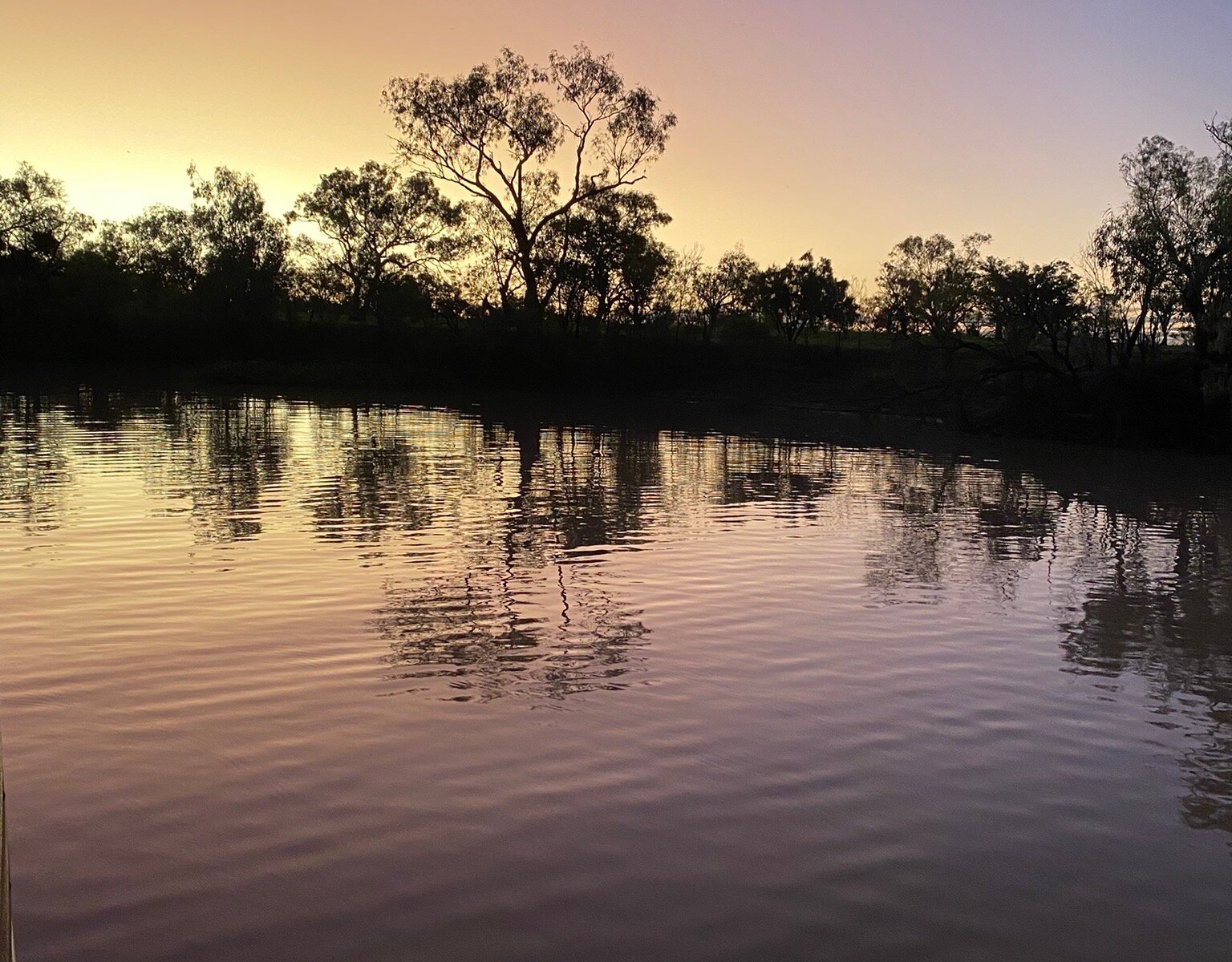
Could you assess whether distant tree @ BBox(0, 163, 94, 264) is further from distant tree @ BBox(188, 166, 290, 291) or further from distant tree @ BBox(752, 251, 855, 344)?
distant tree @ BBox(752, 251, 855, 344)

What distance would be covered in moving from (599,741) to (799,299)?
119m

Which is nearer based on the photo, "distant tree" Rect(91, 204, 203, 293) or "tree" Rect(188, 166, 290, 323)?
"tree" Rect(188, 166, 290, 323)

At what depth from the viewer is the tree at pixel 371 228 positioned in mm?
82438

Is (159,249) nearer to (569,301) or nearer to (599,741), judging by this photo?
(569,301)

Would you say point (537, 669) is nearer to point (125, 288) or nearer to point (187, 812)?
point (187, 812)

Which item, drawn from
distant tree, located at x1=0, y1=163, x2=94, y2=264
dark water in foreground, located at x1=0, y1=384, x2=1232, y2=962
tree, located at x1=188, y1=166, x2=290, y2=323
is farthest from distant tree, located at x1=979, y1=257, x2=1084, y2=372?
distant tree, located at x1=0, y1=163, x2=94, y2=264

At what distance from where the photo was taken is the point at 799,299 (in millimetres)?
123062

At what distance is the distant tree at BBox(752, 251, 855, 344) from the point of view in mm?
122562

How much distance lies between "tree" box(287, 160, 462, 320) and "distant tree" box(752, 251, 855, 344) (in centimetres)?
4685

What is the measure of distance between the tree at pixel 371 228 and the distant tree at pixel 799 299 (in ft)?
154

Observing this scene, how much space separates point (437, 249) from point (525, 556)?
2746 inches

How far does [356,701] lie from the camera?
837cm

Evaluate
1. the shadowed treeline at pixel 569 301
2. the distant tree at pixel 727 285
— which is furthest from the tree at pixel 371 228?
the distant tree at pixel 727 285

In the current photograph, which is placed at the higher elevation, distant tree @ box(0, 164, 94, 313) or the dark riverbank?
distant tree @ box(0, 164, 94, 313)
